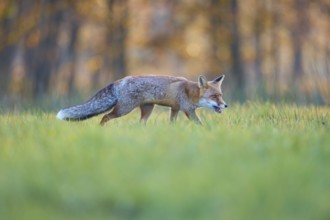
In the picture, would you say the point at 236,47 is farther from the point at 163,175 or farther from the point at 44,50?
the point at 163,175

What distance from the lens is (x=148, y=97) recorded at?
10102mm

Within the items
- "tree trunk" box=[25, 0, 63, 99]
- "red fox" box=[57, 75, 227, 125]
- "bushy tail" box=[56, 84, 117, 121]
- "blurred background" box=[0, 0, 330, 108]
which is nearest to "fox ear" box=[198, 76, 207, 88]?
"red fox" box=[57, 75, 227, 125]

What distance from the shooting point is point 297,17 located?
22.8 metres

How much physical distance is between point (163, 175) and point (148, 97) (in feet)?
17.7

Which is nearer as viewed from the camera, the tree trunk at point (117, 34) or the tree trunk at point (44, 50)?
the tree trunk at point (44, 50)

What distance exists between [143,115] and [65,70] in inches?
817

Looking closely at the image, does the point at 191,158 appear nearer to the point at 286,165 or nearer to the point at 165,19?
the point at 286,165

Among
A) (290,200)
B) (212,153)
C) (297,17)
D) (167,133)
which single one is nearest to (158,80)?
(167,133)

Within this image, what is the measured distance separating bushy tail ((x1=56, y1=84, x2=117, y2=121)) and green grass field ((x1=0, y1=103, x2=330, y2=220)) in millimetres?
2377

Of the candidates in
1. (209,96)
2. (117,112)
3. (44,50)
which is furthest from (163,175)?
(44,50)

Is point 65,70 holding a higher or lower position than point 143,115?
higher

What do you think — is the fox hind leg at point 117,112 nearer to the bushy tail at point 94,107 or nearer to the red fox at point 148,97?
the red fox at point 148,97

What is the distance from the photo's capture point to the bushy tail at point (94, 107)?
9.55 meters

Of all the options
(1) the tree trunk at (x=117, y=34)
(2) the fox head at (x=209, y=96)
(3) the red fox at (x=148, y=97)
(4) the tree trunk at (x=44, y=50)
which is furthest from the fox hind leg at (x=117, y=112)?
(1) the tree trunk at (x=117, y=34)
